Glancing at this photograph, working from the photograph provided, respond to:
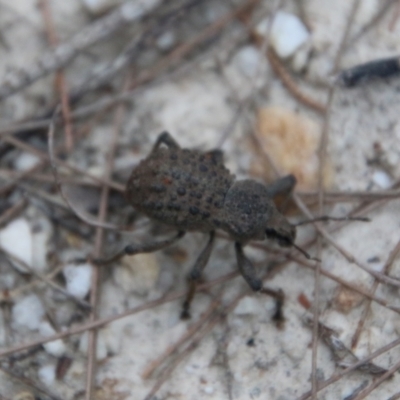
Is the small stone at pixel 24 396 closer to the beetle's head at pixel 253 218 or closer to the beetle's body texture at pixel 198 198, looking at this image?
the beetle's body texture at pixel 198 198

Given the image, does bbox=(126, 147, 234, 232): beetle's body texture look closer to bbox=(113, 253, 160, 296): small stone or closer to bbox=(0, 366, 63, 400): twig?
bbox=(113, 253, 160, 296): small stone

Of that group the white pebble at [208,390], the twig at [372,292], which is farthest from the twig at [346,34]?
the white pebble at [208,390]

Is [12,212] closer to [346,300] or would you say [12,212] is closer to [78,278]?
[78,278]

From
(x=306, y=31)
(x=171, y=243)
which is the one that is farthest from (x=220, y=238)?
(x=306, y=31)

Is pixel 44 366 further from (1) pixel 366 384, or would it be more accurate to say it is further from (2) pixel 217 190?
(1) pixel 366 384

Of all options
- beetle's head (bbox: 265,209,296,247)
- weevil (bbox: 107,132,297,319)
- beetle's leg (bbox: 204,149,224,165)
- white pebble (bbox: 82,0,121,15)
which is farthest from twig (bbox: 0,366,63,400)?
white pebble (bbox: 82,0,121,15)
